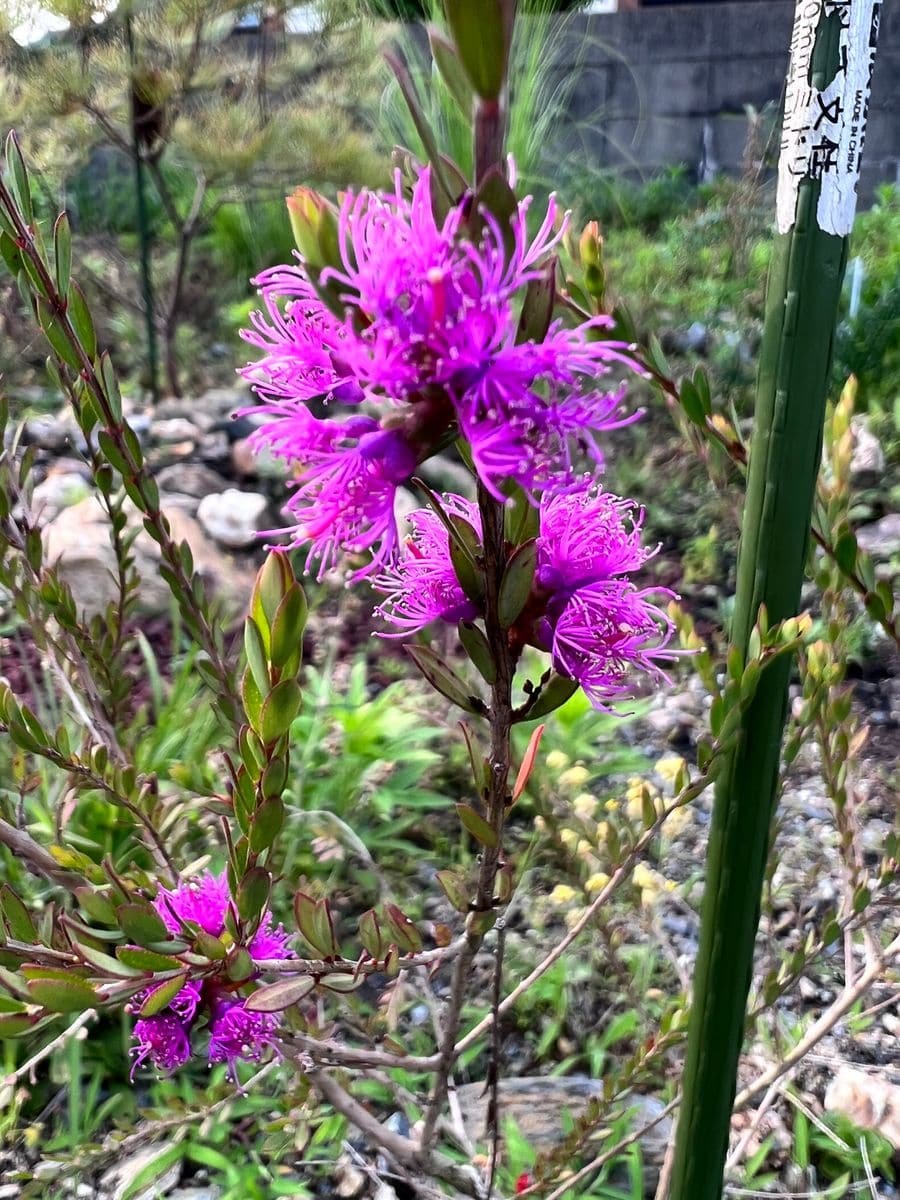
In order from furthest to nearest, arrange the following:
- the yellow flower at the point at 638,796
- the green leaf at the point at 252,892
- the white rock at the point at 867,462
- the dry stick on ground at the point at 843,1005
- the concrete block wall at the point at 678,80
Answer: the concrete block wall at the point at 678,80 → the white rock at the point at 867,462 → the dry stick on ground at the point at 843,1005 → the yellow flower at the point at 638,796 → the green leaf at the point at 252,892

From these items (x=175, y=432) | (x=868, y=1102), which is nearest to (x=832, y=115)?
(x=868, y=1102)

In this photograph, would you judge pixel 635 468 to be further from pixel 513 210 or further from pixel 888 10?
pixel 888 10

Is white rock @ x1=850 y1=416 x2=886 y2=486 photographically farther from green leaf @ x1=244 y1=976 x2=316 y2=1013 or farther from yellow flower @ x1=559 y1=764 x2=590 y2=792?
green leaf @ x1=244 y1=976 x2=316 y2=1013

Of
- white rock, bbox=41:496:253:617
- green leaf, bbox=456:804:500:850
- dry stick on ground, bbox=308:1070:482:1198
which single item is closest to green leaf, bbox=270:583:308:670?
green leaf, bbox=456:804:500:850

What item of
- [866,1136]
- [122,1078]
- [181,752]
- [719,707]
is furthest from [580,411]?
[181,752]

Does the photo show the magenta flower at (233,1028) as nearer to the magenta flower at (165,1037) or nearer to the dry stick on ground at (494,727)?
the magenta flower at (165,1037)

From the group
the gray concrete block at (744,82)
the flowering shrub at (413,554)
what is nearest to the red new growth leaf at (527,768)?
the flowering shrub at (413,554)

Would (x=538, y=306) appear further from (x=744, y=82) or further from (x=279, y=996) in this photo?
(x=744, y=82)
